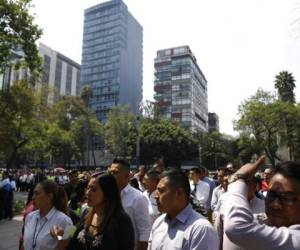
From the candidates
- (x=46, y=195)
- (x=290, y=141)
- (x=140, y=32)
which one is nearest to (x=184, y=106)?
(x=140, y=32)

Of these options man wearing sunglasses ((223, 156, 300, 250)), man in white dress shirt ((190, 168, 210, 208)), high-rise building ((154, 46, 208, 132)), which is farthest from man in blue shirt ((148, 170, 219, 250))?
high-rise building ((154, 46, 208, 132))

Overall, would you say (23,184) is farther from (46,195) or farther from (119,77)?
(119,77)

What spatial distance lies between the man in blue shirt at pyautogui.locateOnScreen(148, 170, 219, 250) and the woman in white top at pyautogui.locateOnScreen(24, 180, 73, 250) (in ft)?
3.71

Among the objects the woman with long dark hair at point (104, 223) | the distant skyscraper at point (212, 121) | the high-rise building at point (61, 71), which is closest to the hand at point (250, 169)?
the woman with long dark hair at point (104, 223)

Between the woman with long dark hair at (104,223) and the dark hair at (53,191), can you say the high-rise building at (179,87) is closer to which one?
the dark hair at (53,191)

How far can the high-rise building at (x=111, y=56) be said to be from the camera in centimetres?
10781

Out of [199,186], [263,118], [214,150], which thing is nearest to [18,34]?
[199,186]

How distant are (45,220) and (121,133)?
155 feet

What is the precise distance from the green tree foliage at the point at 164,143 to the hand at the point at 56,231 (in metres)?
46.8

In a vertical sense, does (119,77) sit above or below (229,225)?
above

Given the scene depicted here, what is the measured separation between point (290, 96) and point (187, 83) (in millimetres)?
54290

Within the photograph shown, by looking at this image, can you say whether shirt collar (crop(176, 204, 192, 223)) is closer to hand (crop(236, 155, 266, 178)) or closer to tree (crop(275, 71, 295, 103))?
hand (crop(236, 155, 266, 178))

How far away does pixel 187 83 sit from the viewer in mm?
101312

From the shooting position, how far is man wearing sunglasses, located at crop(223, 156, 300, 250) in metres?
1.79
